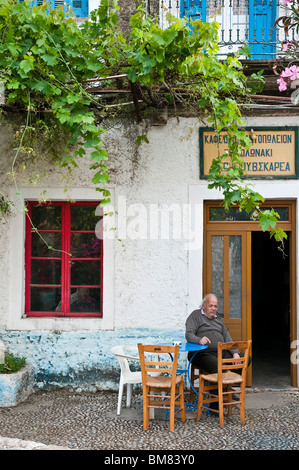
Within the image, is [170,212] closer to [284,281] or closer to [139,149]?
[139,149]

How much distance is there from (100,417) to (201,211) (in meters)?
2.84

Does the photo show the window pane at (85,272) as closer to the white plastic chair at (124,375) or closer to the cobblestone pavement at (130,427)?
the white plastic chair at (124,375)

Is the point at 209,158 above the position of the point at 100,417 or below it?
above

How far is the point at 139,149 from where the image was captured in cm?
706

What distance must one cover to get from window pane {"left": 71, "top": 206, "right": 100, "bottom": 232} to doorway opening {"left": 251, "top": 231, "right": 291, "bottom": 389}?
292 centimetres

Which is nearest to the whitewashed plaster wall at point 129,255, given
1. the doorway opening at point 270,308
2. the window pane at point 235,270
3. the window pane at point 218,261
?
the window pane at point 218,261

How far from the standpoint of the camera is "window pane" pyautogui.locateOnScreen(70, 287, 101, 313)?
7.20 m

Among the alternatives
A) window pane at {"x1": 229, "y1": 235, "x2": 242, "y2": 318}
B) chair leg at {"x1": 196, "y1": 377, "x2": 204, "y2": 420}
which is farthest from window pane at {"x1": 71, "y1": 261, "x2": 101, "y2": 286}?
chair leg at {"x1": 196, "y1": 377, "x2": 204, "y2": 420}

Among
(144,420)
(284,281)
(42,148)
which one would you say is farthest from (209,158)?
(284,281)

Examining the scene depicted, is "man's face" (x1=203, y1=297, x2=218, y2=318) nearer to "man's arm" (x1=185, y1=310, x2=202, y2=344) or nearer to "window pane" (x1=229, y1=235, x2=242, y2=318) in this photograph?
"man's arm" (x1=185, y1=310, x2=202, y2=344)

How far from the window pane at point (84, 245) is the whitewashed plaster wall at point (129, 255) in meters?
0.27

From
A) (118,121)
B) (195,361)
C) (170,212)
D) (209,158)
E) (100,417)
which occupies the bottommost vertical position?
(100,417)

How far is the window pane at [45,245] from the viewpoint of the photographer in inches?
286

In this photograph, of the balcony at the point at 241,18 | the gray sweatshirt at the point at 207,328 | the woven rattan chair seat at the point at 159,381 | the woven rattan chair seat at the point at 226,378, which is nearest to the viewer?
the woven rattan chair seat at the point at 159,381
